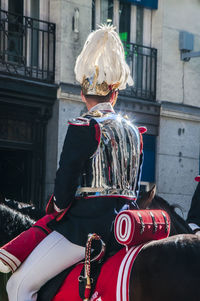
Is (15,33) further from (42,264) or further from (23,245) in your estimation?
(42,264)

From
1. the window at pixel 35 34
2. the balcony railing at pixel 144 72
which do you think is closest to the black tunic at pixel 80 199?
the window at pixel 35 34

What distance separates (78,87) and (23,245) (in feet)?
31.8

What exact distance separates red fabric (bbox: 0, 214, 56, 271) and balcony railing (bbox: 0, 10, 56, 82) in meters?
8.86

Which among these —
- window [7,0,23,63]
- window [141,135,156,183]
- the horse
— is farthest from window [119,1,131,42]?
the horse

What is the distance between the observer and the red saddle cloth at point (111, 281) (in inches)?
129

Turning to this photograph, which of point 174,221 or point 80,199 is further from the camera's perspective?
point 174,221

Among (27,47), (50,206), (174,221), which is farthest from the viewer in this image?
(27,47)

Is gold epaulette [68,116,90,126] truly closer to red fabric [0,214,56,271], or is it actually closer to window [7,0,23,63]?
red fabric [0,214,56,271]

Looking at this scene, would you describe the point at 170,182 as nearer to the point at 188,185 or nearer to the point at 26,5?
the point at 188,185

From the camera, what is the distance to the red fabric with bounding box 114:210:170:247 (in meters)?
3.36

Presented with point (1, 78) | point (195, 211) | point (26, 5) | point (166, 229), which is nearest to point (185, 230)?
point (166, 229)

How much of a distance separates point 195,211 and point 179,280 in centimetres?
280

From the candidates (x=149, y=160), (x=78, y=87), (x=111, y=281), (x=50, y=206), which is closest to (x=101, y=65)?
(x=50, y=206)

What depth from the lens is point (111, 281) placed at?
3.36 metres
